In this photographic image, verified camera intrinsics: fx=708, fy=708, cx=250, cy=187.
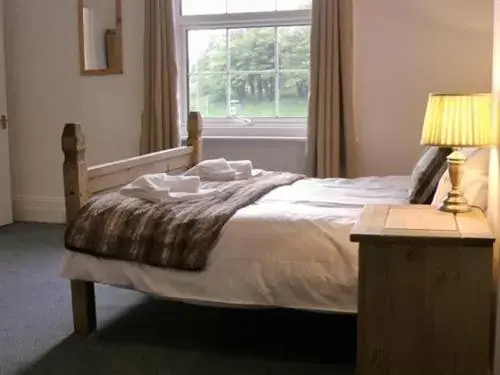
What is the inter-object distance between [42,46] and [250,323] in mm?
3197

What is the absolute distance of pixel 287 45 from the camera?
4.97 m

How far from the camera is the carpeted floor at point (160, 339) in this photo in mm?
2750

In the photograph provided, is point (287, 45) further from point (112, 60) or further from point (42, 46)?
point (42, 46)

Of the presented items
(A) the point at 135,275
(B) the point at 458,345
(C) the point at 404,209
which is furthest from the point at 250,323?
(B) the point at 458,345

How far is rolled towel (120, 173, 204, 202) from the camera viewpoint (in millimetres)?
3062

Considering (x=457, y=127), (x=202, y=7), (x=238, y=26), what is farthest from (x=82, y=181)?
(x=202, y=7)

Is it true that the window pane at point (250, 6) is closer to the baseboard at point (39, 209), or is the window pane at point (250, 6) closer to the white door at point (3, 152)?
the white door at point (3, 152)

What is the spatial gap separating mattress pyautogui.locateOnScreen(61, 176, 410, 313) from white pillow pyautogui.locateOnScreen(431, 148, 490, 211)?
36cm

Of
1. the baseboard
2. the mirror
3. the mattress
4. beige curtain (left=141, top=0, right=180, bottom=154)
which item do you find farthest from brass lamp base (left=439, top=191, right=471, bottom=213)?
the baseboard

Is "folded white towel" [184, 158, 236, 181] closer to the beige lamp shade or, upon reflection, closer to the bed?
the bed

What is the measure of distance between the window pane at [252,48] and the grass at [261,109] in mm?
257

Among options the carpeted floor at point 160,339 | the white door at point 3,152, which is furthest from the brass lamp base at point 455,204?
the white door at point 3,152

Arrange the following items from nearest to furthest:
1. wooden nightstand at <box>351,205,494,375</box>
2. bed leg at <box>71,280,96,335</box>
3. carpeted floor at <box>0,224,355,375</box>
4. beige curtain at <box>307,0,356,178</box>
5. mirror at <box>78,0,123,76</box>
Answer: wooden nightstand at <box>351,205,494,375</box> < carpeted floor at <box>0,224,355,375</box> < bed leg at <box>71,280,96,335</box> < beige curtain at <box>307,0,356,178</box> < mirror at <box>78,0,123,76</box>

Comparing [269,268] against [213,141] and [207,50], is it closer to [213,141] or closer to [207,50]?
[213,141]
